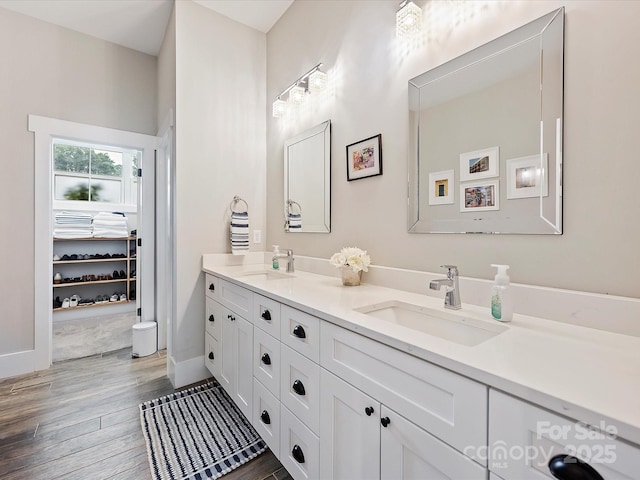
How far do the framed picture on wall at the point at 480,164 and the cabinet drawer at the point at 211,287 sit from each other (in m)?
1.63

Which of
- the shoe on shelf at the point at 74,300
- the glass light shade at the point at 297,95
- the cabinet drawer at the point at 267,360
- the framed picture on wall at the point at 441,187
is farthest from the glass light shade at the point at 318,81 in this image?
the shoe on shelf at the point at 74,300

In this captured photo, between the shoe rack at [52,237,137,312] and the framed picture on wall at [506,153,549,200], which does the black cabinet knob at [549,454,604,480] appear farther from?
the shoe rack at [52,237,137,312]

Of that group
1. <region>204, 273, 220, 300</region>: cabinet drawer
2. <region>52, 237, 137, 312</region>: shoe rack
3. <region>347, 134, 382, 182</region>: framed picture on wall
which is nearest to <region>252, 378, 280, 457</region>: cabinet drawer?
<region>204, 273, 220, 300</region>: cabinet drawer

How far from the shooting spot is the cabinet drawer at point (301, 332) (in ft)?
3.57

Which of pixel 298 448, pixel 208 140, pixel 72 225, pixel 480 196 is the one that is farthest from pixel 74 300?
pixel 480 196

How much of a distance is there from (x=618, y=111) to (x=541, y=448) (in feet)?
3.06

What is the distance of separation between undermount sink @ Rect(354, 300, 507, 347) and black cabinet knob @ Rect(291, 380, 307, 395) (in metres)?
0.38

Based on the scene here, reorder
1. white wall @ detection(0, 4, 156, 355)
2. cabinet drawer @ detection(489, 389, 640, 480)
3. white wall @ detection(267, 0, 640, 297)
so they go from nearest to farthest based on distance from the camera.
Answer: cabinet drawer @ detection(489, 389, 640, 480) < white wall @ detection(267, 0, 640, 297) < white wall @ detection(0, 4, 156, 355)

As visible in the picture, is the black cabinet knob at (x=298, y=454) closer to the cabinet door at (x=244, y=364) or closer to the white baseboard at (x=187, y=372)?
the cabinet door at (x=244, y=364)

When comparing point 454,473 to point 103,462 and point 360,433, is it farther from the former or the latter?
point 103,462

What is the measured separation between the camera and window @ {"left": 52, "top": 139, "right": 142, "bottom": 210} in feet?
12.7

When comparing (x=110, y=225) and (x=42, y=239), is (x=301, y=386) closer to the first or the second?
(x=42, y=239)

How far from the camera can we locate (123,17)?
2.40 m

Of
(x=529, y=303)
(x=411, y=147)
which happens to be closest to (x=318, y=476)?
(x=529, y=303)
